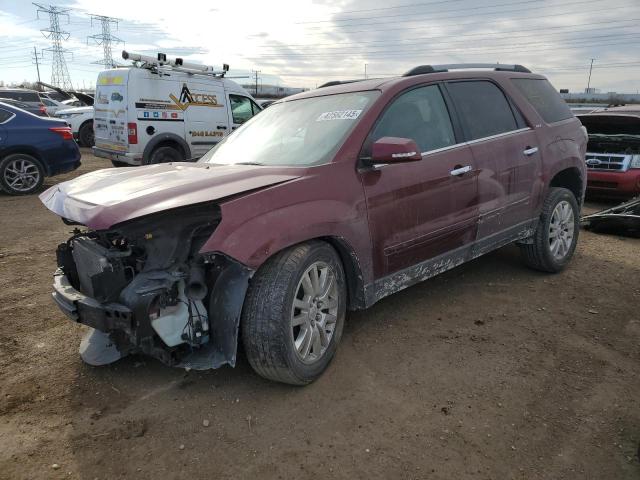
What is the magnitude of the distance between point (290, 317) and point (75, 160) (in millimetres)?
8400

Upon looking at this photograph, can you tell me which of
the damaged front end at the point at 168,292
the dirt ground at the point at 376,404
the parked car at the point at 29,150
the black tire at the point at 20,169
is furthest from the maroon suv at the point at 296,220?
the black tire at the point at 20,169

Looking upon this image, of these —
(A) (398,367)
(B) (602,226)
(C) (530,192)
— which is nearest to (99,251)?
(A) (398,367)

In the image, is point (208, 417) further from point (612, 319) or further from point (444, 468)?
point (612, 319)

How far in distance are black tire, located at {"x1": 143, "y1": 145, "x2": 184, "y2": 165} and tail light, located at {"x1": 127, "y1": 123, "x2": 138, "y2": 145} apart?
408mm

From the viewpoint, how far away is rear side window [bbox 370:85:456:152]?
3369 millimetres

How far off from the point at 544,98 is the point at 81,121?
16.1m

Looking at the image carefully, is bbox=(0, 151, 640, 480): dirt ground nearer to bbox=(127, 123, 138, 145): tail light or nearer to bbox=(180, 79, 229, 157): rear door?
bbox=(127, 123, 138, 145): tail light

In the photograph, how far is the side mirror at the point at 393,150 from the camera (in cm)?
294

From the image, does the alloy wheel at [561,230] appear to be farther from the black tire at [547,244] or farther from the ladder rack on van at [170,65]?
the ladder rack on van at [170,65]

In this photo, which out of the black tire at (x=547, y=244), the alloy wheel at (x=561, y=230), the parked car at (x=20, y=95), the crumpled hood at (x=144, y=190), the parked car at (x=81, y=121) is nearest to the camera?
the crumpled hood at (x=144, y=190)

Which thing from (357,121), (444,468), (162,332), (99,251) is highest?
(357,121)

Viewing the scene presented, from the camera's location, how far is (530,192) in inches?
170

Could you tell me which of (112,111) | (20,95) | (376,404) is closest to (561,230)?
(376,404)

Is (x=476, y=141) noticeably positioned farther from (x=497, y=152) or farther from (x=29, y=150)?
(x=29, y=150)
